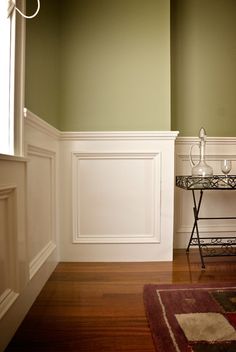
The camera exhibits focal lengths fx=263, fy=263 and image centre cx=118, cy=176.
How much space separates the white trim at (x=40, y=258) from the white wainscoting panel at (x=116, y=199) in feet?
0.79

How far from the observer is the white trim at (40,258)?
1273mm

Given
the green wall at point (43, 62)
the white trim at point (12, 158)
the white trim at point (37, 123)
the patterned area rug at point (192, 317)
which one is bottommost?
the patterned area rug at point (192, 317)

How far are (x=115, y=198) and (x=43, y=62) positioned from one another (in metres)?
0.98

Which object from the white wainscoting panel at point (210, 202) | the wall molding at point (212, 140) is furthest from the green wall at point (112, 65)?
the white wainscoting panel at point (210, 202)

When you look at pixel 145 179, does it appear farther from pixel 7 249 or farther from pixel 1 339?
pixel 1 339

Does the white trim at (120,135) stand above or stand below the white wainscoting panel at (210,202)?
above

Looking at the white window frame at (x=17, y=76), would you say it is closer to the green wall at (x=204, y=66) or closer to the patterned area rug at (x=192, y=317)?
the patterned area rug at (x=192, y=317)

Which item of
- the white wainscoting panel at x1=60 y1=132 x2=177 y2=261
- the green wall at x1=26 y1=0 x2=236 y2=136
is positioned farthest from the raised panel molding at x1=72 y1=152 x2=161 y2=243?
the green wall at x1=26 y1=0 x2=236 y2=136

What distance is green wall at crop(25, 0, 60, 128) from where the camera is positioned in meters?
1.26

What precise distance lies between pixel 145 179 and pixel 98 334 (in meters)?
1.06

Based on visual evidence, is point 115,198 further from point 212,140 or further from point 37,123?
point 212,140

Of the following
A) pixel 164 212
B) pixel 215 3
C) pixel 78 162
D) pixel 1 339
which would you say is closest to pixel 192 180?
pixel 164 212

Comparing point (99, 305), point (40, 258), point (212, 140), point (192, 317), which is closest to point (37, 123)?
point (40, 258)

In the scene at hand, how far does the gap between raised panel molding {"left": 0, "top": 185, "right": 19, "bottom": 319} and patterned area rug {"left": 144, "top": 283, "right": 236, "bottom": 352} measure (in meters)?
0.56
